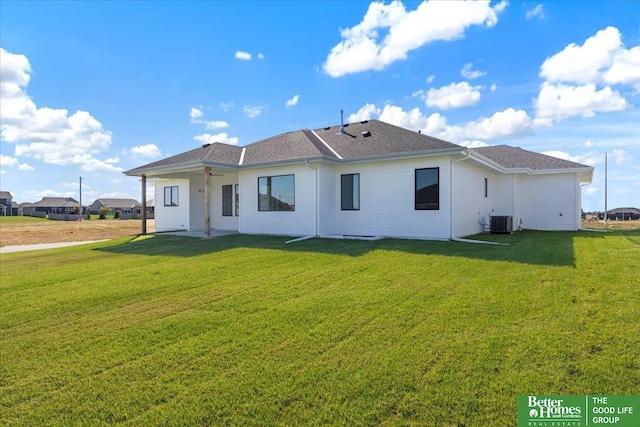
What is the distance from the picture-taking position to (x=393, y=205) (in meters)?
12.2

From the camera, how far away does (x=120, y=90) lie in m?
17.9

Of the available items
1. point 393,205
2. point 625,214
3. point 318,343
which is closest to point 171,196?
point 393,205

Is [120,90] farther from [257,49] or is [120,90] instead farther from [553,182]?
[553,182]

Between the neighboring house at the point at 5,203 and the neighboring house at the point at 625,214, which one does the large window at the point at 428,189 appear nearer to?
the neighboring house at the point at 625,214

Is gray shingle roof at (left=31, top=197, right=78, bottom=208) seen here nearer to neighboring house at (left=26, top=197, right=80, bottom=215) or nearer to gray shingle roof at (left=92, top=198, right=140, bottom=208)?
neighboring house at (left=26, top=197, right=80, bottom=215)

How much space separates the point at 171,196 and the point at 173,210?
0.81 meters

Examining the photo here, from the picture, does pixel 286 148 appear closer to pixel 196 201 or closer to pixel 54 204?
pixel 196 201

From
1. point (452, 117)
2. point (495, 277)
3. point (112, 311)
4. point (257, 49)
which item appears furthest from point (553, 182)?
point (112, 311)

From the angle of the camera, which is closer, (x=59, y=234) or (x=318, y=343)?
(x=318, y=343)

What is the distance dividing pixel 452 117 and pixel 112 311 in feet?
54.4

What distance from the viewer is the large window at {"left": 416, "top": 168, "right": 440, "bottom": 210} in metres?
11.4

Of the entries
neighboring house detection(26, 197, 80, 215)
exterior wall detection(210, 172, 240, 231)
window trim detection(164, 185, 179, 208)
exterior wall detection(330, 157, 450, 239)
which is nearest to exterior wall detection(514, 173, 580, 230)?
exterior wall detection(330, 157, 450, 239)

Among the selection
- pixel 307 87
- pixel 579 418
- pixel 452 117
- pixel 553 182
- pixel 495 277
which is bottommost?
pixel 579 418

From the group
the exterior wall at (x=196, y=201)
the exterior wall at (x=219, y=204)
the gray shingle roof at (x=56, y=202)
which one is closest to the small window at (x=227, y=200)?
the exterior wall at (x=219, y=204)
